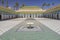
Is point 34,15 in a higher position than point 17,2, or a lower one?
lower

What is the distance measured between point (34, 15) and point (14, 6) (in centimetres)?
3265

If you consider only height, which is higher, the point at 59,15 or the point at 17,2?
the point at 17,2

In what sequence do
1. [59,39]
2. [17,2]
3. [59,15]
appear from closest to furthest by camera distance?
[59,39]
[59,15]
[17,2]

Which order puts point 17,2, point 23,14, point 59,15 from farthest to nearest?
point 17,2, point 23,14, point 59,15

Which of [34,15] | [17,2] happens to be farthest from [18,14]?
[17,2]

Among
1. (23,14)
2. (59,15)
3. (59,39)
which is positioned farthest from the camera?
(23,14)

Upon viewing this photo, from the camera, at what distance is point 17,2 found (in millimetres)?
→ 107688

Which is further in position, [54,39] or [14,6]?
[14,6]

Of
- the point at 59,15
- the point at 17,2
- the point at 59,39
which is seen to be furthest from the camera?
the point at 17,2

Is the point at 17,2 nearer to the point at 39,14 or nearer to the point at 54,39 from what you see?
the point at 39,14

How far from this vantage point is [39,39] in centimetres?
773

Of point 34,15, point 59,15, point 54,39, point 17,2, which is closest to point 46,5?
point 17,2

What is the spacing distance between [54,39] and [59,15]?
131 feet

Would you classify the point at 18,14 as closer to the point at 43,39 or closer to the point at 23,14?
the point at 23,14
